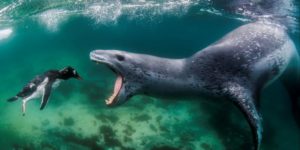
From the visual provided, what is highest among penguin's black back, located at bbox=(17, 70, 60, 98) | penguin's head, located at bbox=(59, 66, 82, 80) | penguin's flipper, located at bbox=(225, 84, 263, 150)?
penguin's head, located at bbox=(59, 66, 82, 80)

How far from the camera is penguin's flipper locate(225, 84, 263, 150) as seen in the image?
4891mm

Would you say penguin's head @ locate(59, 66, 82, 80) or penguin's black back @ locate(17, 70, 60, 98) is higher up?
penguin's head @ locate(59, 66, 82, 80)

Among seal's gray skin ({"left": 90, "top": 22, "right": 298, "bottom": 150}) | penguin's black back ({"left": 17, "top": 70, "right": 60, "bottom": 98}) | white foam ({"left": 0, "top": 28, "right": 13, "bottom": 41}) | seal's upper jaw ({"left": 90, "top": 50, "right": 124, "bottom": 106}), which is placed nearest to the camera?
seal's upper jaw ({"left": 90, "top": 50, "right": 124, "bottom": 106})

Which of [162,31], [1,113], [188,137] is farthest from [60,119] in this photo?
[162,31]

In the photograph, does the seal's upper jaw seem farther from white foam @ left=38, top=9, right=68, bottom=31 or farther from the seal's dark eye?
white foam @ left=38, top=9, right=68, bottom=31

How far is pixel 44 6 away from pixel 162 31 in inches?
314

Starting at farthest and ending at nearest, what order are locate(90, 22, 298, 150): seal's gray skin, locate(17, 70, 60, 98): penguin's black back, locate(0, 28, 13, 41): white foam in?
locate(0, 28, 13, 41): white foam → locate(17, 70, 60, 98): penguin's black back → locate(90, 22, 298, 150): seal's gray skin

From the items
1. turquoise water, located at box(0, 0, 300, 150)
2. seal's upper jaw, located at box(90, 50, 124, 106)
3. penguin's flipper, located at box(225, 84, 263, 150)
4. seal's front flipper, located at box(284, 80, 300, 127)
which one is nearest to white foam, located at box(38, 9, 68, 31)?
turquoise water, located at box(0, 0, 300, 150)

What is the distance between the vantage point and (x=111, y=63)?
4.70 metres

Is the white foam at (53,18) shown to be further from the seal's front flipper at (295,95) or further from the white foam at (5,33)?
the seal's front flipper at (295,95)

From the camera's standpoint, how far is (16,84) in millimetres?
14250

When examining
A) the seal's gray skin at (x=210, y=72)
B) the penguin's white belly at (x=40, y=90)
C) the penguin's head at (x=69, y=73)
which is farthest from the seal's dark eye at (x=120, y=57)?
the penguin's white belly at (x=40, y=90)

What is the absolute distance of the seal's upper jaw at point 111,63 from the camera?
4480 millimetres

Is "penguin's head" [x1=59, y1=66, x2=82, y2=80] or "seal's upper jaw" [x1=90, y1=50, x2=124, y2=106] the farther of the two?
"penguin's head" [x1=59, y1=66, x2=82, y2=80]
